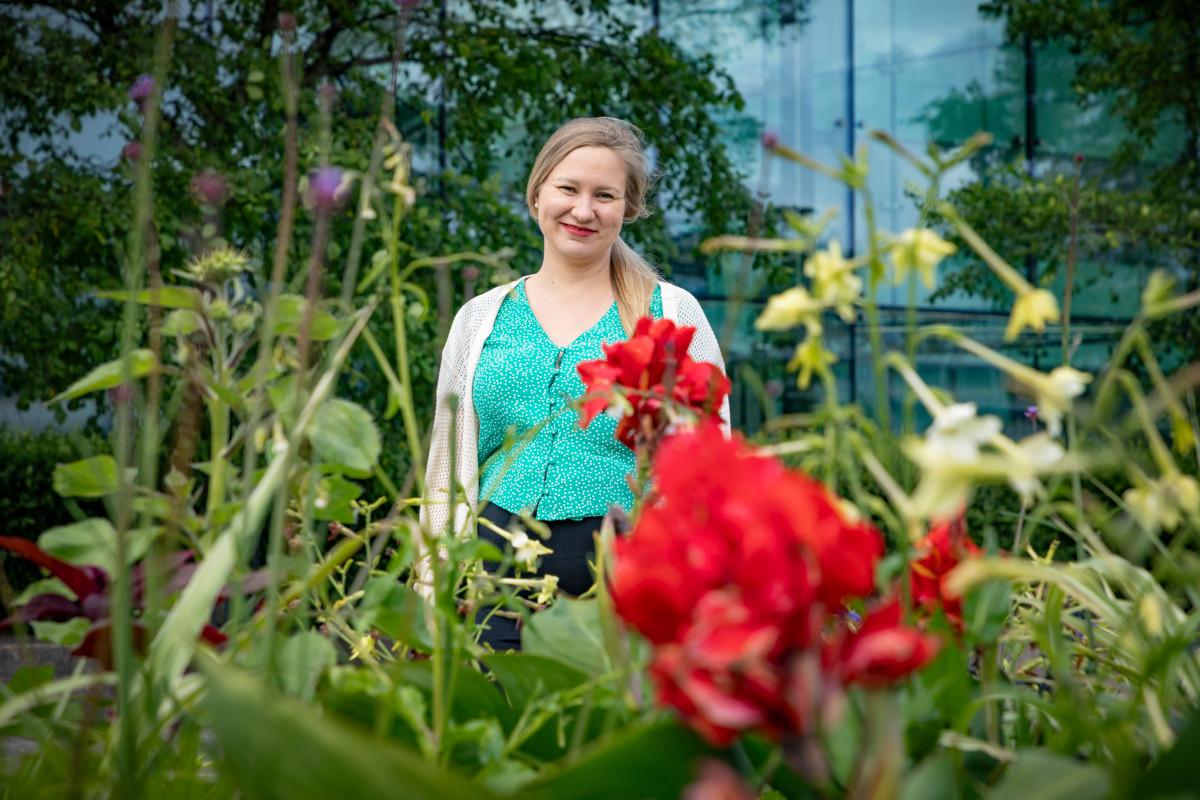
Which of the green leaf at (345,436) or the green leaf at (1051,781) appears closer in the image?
the green leaf at (1051,781)

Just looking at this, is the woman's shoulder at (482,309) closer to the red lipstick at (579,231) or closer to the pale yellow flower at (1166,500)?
the red lipstick at (579,231)

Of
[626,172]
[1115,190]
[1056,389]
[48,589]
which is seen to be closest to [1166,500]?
[1056,389]

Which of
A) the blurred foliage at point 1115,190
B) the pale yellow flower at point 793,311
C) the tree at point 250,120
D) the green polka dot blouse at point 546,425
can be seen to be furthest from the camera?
the blurred foliage at point 1115,190

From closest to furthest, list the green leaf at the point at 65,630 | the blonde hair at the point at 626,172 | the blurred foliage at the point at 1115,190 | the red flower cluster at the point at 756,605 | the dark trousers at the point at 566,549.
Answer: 1. the red flower cluster at the point at 756,605
2. the green leaf at the point at 65,630
3. the dark trousers at the point at 566,549
4. the blonde hair at the point at 626,172
5. the blurred foliage at the point at 1115,190

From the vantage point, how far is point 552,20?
7.82m

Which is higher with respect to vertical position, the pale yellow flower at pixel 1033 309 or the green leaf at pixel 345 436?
the pale yellow flower at pixel 1033 309

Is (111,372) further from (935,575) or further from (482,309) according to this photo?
(482,309)

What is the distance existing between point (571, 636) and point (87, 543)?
0.31 m

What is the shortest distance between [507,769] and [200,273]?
1.81 ft

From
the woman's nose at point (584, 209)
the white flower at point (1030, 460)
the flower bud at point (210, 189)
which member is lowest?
the white flower at point (1030, 460)

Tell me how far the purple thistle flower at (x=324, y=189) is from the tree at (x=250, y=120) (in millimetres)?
4345

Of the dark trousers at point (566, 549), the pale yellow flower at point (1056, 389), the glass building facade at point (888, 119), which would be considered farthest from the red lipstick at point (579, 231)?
the glass building facade at point (888, 119)

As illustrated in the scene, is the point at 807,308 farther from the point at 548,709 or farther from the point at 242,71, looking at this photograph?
the point at 242,71

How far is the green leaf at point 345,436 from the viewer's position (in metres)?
0.82
